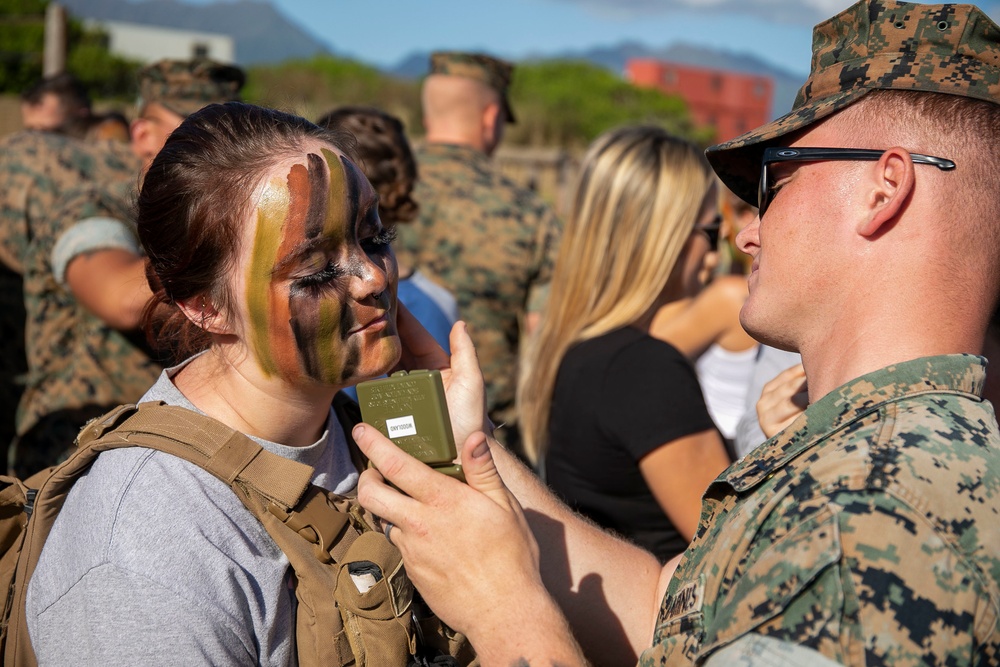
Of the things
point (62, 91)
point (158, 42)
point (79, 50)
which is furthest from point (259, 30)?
point (62, 91)

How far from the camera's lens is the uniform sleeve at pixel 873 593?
1221 millimetres

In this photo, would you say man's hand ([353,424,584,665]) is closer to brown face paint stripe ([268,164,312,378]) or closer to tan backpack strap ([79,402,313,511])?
tan backpack strap ([79,402,313,511])

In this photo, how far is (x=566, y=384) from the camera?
322 cm

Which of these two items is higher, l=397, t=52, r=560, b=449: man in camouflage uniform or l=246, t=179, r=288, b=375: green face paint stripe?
l=246, t=179, r=288, b=375: green face paint stripe

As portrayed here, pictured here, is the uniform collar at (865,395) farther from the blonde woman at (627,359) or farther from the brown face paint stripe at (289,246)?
the blonde woman at (627,359)

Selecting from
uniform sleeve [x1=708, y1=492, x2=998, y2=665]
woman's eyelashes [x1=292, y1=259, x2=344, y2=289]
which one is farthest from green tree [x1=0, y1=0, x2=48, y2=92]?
uniform sleeve [x1=708, y1=492, x2=998, y2=665]

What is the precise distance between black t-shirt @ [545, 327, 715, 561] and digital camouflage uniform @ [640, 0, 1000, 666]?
3.79ft

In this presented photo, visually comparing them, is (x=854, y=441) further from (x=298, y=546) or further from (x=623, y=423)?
(x=623, y=423)

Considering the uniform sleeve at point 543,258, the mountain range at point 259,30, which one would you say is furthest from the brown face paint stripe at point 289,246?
the mountain range at point 259,30

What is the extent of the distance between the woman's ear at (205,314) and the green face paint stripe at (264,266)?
89 mm

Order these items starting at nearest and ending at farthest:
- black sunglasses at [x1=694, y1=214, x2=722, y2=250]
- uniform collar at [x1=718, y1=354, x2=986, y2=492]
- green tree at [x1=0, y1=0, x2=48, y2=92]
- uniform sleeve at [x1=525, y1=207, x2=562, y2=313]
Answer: uniform collar at [x1=718, y1=354, x2=986, y2=492] < black sunglasses at [x1=694, y1=214, x2=722, y2=250] < uniform sleeve at [x1=525, y1=207, x2=562, y2=313] < green tree at [x1=0, y1=0, x2=48, y2=92]

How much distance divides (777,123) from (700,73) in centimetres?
3076

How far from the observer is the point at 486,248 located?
4.84 metres

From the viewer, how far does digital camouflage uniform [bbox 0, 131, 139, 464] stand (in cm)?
472
